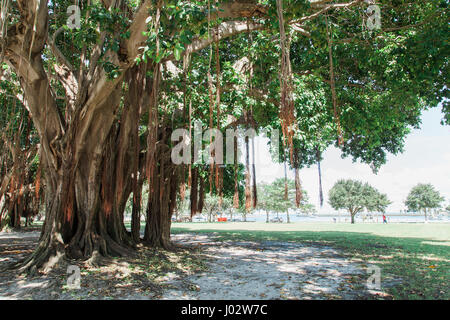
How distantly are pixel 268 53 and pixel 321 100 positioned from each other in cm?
179

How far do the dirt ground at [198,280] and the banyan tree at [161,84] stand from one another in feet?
2.40

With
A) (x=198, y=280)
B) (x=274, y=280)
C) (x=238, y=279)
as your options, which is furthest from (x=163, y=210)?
(x=274, y=280)

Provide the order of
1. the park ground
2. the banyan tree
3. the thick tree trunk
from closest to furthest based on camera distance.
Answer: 1. the park ground
2. the banyan tree
3. the thick tree trunk

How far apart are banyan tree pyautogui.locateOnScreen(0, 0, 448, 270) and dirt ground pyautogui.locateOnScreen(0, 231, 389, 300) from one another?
2.40 ft

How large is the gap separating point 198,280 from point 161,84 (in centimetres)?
362

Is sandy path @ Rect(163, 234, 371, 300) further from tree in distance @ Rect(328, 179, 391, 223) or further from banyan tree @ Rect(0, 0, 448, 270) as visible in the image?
tree in distance @ Rect(328, 179, 391, 223)

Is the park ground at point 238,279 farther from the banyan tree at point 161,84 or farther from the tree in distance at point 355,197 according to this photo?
the tree in distance at point 355,197

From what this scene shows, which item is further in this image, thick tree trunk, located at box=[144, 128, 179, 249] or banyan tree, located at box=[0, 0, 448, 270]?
thick tree trunk, located at box=[144, 128, 179, 249]

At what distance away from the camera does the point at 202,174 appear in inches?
300

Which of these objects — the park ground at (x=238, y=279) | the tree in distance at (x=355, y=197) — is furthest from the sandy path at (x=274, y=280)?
the tree in distance at (x=355, y=197)

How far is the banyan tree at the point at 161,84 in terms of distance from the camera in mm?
3912

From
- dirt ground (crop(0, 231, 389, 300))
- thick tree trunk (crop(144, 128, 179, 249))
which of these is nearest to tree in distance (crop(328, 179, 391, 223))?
thick tree trunk (crop(144, 128, 179, 249))

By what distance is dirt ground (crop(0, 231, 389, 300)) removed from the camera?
3.59 metres

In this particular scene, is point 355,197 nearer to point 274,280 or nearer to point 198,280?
point 274,280
